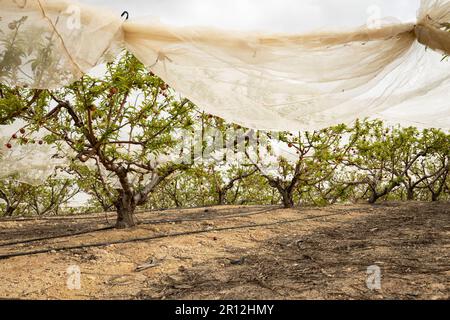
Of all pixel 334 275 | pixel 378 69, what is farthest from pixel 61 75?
pixel 334 275

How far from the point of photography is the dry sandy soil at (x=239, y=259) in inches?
127

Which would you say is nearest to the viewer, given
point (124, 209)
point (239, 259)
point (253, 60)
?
point (253, 60)

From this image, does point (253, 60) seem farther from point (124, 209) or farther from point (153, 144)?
point (124, 209)

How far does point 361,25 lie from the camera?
265 cm

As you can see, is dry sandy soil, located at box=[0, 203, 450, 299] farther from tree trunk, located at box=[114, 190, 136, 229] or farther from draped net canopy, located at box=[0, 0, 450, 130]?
draped net canopy, located at box=[0, 0, 450, 130]

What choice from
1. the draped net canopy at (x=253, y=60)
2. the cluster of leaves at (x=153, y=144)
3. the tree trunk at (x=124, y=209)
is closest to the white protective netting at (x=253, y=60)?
the draped net canopy at (x=253, y=60)

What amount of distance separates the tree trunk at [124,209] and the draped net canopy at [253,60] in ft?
11.6

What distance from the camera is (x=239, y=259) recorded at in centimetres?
429

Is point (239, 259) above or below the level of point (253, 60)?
below

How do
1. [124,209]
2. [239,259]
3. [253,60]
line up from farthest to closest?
[124,209] → [239,259] → [253,60]

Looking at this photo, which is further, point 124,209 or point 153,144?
point 124,209

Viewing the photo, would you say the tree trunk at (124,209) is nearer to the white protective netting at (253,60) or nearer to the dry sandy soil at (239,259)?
the dry sandy soil at (239,259)

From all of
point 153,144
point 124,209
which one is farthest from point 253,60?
point 124,209

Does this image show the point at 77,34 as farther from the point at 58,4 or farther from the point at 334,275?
the point at 334,275
